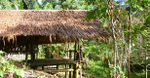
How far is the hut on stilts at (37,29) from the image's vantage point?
525 centimetres

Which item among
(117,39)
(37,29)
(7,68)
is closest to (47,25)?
(37,29)

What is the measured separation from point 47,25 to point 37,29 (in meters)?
0.52

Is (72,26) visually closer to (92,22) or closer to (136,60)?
(92,22)

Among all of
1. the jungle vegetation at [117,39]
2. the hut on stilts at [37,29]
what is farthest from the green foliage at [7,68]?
the hut on stilts at [37,29]

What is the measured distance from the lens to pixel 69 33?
5.36m

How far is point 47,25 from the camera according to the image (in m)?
5.77

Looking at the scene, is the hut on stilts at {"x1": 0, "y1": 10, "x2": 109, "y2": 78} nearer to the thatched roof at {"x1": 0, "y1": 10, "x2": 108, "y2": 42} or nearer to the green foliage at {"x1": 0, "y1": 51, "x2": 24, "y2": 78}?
the thatched roof at {"x1": 0, "y1": 10, "x2": 108, "y2": 42}

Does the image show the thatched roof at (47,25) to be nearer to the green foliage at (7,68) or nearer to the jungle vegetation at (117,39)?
the jungle vegetation at (117,39)

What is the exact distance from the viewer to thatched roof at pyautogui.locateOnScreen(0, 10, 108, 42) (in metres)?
5.25

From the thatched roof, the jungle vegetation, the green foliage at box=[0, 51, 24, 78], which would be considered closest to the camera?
the green foliage at box=[0, 51, 24, 78]

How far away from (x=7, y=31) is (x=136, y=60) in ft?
22.0

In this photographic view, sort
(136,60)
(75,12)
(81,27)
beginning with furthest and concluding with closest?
1. (136,60)
2. (75,12)
3. (81,27)

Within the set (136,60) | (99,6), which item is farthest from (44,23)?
(136,60)

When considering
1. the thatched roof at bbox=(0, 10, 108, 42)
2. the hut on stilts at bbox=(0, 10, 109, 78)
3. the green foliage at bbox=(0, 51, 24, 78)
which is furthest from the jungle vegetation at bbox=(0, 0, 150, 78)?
the hut on stilts at bbox=(0, 10, 109, 78)
